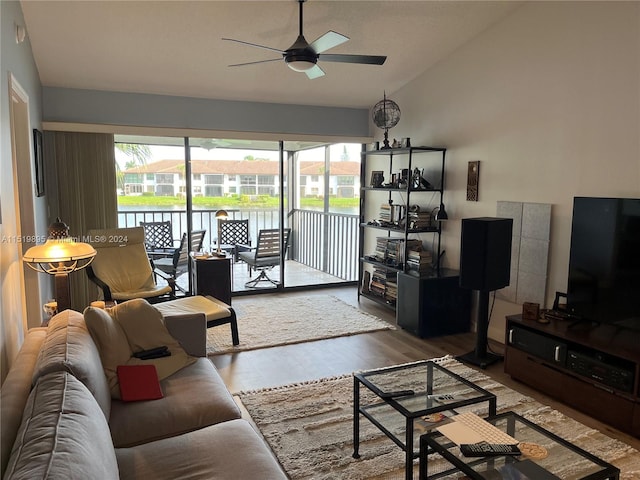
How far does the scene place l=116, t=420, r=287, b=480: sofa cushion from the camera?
1633mm

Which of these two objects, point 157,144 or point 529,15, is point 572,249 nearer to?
point 529,15

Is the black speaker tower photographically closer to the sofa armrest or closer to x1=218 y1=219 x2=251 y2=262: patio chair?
the sofa armrest

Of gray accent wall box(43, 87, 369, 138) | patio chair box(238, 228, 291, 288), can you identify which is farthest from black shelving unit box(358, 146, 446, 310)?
patio chair box(238, 228, 291, 288)

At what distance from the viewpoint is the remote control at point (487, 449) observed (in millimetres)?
1779

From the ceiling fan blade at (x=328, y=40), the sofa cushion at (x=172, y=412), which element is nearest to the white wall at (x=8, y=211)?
the sofa cushion at (x=172, y=412)

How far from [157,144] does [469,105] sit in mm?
3371

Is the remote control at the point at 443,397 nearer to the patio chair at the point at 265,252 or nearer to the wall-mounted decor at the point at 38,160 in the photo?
the wall-mounted decor at the point at 38,160

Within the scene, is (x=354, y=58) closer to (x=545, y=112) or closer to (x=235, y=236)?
(x=545, y=112)

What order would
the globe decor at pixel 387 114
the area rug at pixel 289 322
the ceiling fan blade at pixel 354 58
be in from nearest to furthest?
the ceiling fan blade at pixel 354 58 < the area rug at pixel 289 322 < the globe decor at pixel 387 114

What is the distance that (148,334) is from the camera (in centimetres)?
257

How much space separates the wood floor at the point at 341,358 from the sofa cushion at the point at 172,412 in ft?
3.06

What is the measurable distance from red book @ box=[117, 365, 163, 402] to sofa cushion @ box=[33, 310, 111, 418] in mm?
98

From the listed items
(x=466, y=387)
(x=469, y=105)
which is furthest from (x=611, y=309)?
(x=469, y=105)

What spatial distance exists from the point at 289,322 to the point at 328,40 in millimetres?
2734
